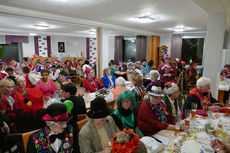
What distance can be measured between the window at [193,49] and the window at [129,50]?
3.41m

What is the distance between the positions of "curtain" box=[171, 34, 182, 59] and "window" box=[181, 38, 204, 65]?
302 mm

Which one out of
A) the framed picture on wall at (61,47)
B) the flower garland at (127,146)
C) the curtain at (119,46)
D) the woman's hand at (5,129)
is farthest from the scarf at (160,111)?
the framed picture on wall at (61,47)

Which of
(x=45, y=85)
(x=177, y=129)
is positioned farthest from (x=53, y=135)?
(x=45, y=85)

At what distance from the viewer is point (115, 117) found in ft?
6.90

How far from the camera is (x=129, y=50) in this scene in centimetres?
1209

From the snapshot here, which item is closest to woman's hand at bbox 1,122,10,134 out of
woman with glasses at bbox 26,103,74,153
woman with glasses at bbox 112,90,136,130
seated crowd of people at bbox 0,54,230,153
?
seated crowd of people at bbox 0,54,230,153

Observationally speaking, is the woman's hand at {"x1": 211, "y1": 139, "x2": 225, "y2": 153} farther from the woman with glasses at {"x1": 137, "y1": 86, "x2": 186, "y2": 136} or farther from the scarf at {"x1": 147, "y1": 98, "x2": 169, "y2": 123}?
the scarf at {"x1": 147, "y1": 98, "x2": 169, "y2": 123}

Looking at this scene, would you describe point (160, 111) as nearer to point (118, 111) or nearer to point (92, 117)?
point (118, 111)

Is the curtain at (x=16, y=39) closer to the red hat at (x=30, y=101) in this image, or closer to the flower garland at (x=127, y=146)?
the red hat at (x=30, y=101)

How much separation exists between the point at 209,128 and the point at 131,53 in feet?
34.3

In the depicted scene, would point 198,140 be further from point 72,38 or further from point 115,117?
point 72,38

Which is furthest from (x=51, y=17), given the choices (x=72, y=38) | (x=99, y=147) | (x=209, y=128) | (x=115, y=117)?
(x=72, y=38)

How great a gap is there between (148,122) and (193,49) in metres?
9.65

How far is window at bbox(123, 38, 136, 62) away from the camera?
1190 cm
